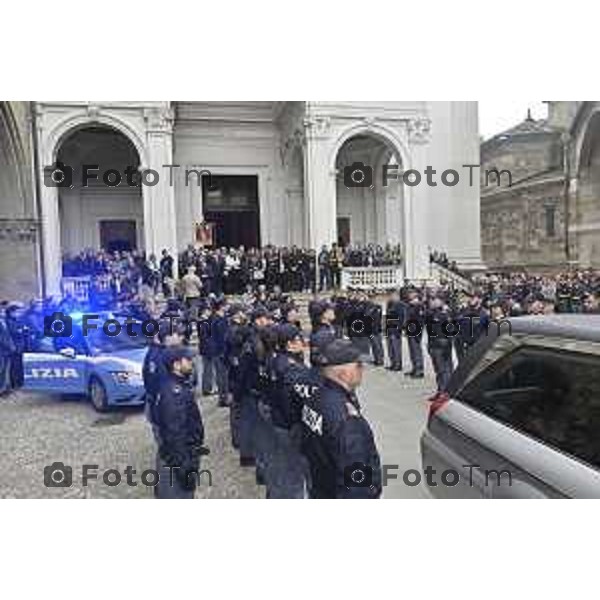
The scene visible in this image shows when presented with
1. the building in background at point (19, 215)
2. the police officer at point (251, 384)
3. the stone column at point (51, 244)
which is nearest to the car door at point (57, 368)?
the stone column at point (51, 244)

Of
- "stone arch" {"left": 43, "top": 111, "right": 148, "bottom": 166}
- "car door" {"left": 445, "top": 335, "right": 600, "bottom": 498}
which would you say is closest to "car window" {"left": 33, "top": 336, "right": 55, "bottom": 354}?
"stone arch" {"left": 43, "top": 111, "right": 148, "bottom": 166}

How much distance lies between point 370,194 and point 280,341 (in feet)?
17.8

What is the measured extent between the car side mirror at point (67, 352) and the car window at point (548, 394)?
376cm

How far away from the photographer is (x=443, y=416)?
357 cm

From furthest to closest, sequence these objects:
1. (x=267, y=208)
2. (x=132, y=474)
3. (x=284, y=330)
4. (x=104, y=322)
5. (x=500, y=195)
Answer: (x=500, y=195), (x=267, y=208), (x=104, y=322), (x=132, y=474), (x=284, y=330)

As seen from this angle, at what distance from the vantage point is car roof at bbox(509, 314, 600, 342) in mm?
2922

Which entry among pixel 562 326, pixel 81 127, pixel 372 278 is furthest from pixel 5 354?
pixel 562 326

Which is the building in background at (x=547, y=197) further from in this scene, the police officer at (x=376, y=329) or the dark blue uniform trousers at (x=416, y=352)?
the police officer at (x=376, y=329)

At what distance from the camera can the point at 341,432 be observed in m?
3.15

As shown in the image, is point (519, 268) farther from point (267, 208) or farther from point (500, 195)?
point (500, 195)

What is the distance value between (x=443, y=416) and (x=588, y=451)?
0.91m

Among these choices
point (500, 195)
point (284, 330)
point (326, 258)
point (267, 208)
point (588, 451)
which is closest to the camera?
point (588, 451)

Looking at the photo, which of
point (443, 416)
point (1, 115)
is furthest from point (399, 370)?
point (1, 115)

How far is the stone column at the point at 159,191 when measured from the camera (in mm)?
7109
